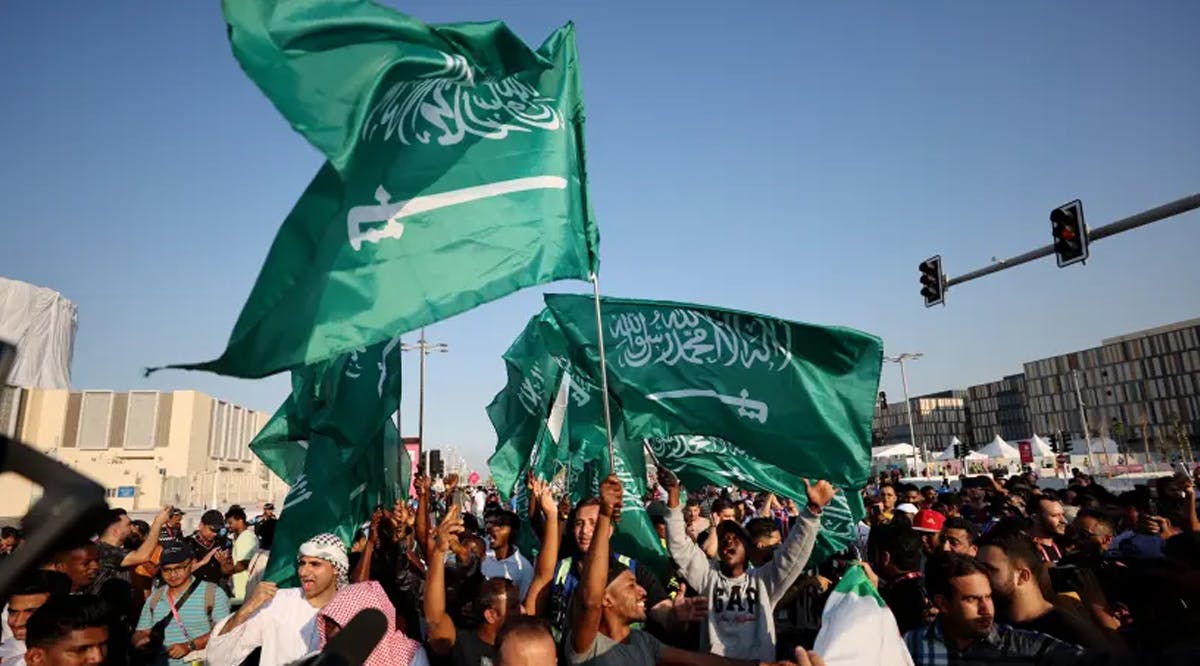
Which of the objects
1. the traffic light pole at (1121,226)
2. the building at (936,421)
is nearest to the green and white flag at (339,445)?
the traffic light pole at (1121,226)

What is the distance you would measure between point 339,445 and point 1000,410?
161m

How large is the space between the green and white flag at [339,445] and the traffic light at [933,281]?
1063 cm

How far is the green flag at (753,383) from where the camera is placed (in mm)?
6125

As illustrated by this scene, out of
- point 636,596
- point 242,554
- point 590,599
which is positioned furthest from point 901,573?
point 242,554

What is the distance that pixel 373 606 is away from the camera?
3750 mm

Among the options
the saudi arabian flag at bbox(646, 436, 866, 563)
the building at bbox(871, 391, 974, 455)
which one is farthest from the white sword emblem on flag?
the building at bbox(871, 391, 974, 455)

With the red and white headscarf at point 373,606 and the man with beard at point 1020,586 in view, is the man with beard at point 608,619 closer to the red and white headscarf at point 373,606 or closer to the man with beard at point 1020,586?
the red and white headscarf at point 373,606

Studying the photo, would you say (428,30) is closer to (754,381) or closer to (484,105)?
(484,105)

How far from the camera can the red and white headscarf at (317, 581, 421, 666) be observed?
376 cm

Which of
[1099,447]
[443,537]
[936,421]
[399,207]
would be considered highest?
[936,421]

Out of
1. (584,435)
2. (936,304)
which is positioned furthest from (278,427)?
(936,304)

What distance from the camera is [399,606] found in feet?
20.0

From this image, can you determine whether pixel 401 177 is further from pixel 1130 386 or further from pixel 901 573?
pixel 1130 386

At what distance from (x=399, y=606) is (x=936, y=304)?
442 inches
